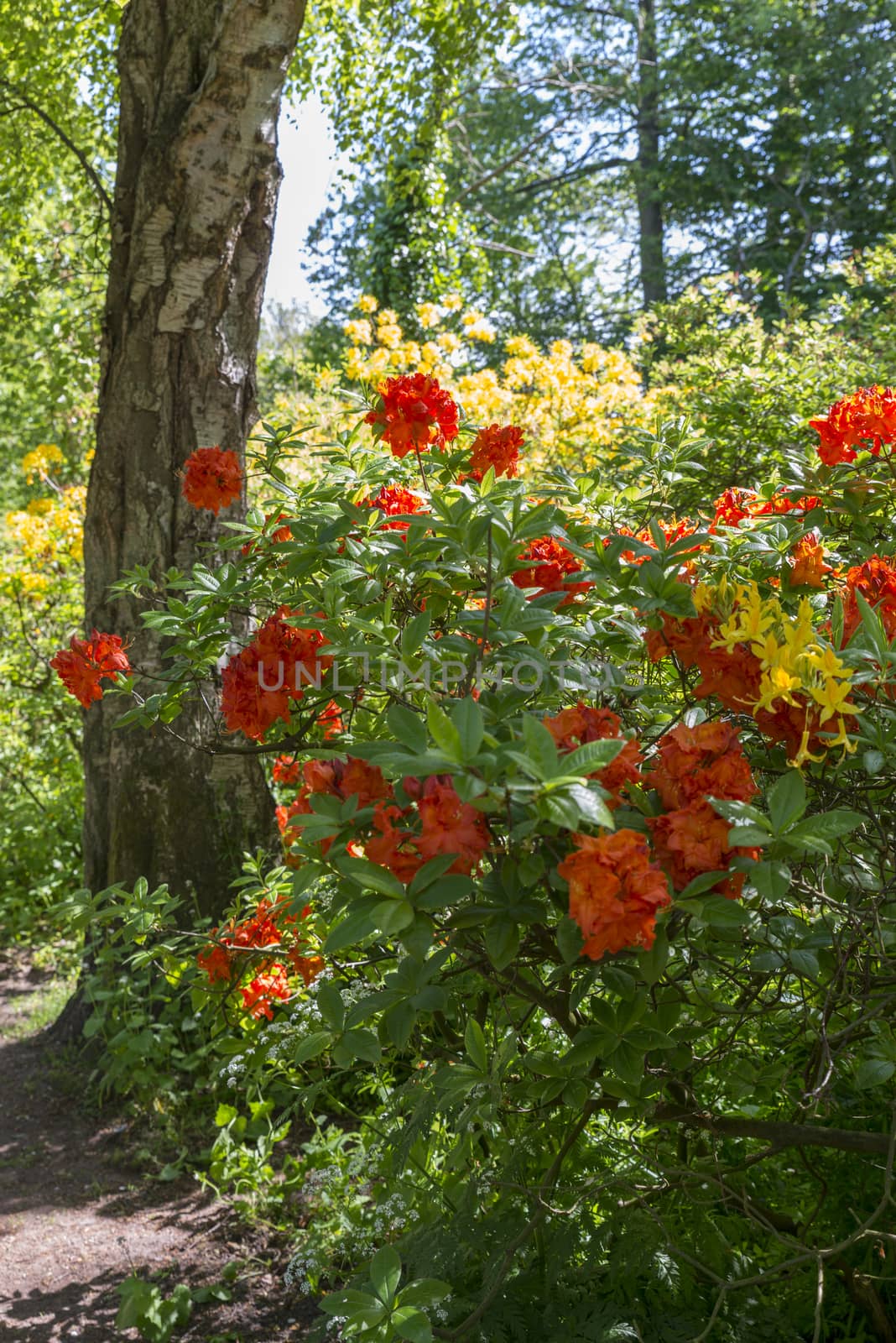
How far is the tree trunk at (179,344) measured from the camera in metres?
3.19

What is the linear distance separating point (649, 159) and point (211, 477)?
14.8m

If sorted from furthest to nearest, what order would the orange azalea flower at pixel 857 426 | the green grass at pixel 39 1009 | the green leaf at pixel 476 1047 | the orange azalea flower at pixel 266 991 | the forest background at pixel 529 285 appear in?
1. the green grass at pixel 39 1009
2. the forest background at pixel 529 285
3. the orange azalea flower at pixel 266 991
4. the orange azalea flower at pixel 857 426
5. the green leaf at pixel 476 1047

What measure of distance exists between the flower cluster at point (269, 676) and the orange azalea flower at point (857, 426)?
2.92 feet

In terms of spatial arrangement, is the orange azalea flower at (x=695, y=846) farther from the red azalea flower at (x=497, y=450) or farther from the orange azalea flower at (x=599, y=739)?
the red azalea flower at (x=497, y=450)

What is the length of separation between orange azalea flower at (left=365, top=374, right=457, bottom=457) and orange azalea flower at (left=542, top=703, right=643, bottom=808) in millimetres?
925

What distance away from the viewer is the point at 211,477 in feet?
6.83

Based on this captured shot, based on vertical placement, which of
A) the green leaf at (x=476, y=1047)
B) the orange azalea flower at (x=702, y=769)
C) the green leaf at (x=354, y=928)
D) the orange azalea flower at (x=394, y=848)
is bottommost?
the green leaf at (x=476, y=1047)

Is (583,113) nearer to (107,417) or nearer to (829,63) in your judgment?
(829,63)

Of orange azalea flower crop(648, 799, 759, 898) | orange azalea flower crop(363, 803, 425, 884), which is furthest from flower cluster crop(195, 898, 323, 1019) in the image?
orange azalea flower crop(648, 799, 759, 898)

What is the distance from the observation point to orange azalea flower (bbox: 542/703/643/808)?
1061 mm

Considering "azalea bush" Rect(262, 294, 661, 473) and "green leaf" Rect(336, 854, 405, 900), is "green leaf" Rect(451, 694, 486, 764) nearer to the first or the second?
"green leaf" Rect(336, 854, 405, 900)

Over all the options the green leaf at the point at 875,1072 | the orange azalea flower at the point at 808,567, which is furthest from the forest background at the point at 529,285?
the orange azalea flower at the point at 808,567

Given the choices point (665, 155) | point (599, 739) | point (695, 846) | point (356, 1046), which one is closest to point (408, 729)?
point (599, 739)

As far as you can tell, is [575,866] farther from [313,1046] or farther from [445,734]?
[313,1046]
